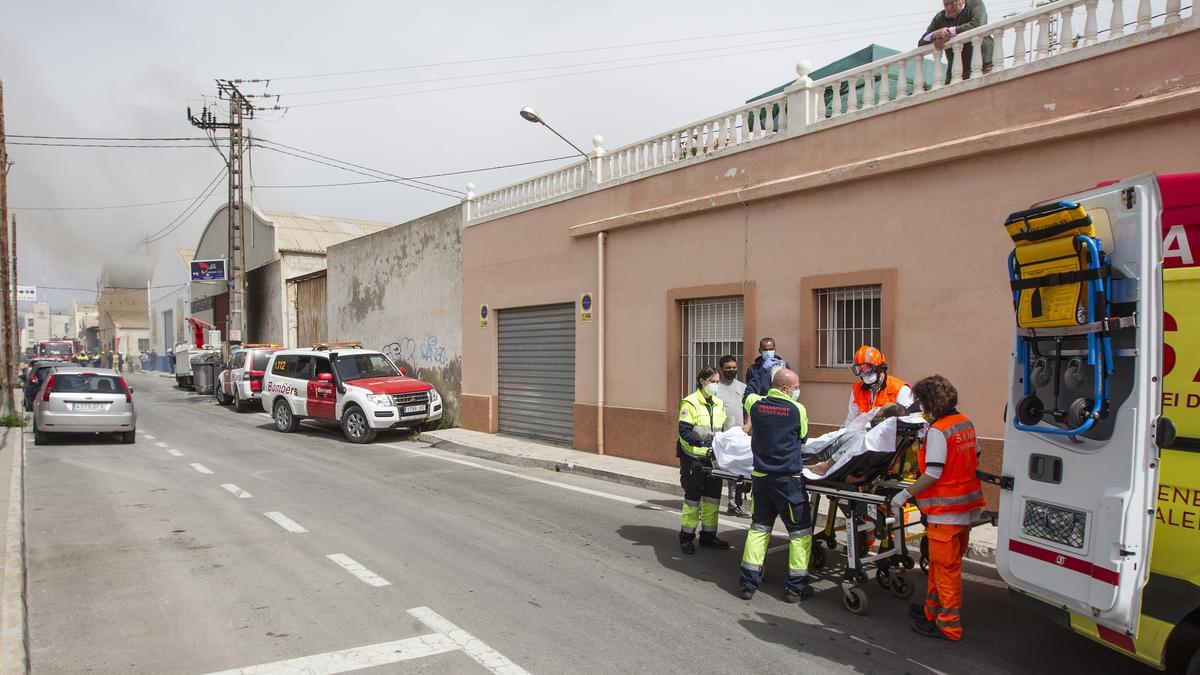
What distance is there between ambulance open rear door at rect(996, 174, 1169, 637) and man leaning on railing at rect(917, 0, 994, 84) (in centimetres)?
529

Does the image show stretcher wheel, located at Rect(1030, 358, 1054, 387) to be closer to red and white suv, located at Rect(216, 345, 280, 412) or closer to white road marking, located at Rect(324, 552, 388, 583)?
white road marking, located at Rect(324, 552, 388, 583)

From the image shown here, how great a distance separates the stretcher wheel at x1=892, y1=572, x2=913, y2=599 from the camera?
5641 millimetres

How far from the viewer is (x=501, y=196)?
16.7 meters

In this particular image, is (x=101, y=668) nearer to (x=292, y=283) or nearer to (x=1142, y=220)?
(x=1142, y=220)

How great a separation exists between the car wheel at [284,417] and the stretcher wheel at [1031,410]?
1633 centimetres

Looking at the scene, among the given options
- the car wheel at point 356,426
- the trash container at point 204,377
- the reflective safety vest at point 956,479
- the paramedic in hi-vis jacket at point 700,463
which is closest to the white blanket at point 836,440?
the paramedic in hi-vis jacket at point 700,463

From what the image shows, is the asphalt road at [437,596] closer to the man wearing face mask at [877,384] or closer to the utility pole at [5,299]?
the man wearing face mask at [877,384]

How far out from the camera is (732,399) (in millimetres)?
9008

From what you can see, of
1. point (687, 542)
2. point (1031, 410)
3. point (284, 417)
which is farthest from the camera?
point (284, 417)

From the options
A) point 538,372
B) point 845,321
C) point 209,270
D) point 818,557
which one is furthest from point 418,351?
point 209,270

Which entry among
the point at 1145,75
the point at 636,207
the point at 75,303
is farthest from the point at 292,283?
the point at 75,303

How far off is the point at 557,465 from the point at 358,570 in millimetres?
6104

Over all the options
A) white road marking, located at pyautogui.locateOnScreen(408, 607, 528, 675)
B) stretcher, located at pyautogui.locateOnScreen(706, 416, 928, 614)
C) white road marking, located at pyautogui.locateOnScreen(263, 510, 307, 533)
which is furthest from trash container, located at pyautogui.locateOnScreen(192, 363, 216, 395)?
stretcher, located at pyautogui.locateOnScreen(706, 416, 928, 614)

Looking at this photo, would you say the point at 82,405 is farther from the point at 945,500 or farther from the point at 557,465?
the point at 945,500
